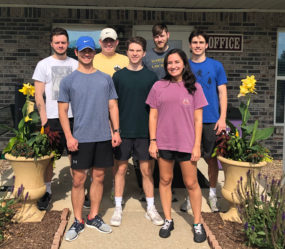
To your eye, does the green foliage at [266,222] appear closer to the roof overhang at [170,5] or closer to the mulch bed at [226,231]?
the mulch bed at [226,231]

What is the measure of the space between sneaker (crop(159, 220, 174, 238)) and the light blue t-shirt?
1.17 m

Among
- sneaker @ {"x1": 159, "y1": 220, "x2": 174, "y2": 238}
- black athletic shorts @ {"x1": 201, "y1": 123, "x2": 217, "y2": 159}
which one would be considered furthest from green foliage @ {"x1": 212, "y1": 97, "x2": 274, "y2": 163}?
sneaker @ {"x1": 159, "y1": 220, "x2": 174, "y2": 238}

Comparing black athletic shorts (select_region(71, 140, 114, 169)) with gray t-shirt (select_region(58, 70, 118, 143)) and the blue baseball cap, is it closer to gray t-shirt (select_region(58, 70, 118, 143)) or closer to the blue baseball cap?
gray t-shirt (select_region(58, 70, 118, 143))

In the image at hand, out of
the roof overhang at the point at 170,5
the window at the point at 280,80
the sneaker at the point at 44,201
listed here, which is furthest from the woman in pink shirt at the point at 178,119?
the window at the point at 280,80

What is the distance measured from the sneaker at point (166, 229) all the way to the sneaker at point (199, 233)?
0.81 ft

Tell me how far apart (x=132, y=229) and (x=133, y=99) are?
1.39 meters

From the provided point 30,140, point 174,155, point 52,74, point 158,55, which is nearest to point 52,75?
point 52,74

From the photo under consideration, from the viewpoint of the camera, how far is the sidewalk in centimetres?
338

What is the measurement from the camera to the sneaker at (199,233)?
136 inches

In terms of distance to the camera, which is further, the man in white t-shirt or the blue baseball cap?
the man in white t-shirt

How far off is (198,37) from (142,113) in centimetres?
101

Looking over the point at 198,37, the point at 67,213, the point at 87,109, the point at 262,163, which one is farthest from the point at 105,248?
the point at 198,37

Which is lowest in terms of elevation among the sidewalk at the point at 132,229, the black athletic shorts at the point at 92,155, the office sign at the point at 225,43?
the sidewalk at the point at 132,229

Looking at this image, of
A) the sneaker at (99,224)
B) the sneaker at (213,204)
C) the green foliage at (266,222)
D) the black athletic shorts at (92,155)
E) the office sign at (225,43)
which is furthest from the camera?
Result: the office sign at (225,43)
